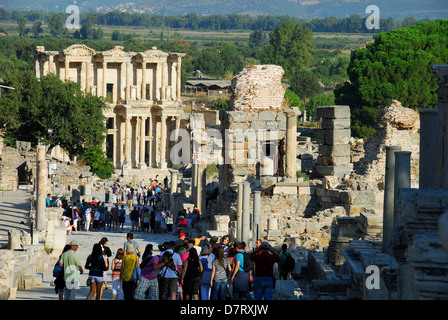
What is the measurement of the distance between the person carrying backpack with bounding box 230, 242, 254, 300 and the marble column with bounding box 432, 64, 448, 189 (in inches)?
109

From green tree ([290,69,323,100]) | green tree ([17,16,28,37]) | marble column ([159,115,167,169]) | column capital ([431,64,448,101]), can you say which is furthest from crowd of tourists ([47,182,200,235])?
green tree ([17,16,28,37])

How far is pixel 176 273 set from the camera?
Answer: 39.0ft

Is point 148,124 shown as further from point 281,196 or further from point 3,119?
point 281,196

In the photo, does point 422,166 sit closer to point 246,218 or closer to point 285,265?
point 285,265

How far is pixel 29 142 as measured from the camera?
51.2 m

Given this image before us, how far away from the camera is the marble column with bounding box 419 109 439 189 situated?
12.1 metres

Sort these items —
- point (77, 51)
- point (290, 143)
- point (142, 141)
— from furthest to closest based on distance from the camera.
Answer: point (142, 141) < point (77, 51) < point (290, 143)

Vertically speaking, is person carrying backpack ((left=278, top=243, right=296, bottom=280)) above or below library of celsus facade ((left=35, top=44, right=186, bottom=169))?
below

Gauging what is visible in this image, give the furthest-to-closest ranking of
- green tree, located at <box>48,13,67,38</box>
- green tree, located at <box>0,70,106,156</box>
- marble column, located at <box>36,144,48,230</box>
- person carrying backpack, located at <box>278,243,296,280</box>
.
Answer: green tree, located at <box>48,13,67,38</box> → green tree, located at <box>0,70,106,156</box> → marble column, located at <box>36,144,48,230</box> → person carrying backpack, located at <box>278,243,296,280</box>

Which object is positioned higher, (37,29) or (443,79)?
(37,29)

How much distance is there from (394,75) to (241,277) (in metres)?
42.5

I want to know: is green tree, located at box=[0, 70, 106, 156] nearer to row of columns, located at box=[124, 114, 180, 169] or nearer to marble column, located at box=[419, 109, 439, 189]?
row of columns, located at box=[124, 114, 180, 169]

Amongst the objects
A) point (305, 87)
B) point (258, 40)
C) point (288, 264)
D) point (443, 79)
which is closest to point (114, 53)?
point (305, 87)

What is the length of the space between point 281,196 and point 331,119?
9.54 feet
